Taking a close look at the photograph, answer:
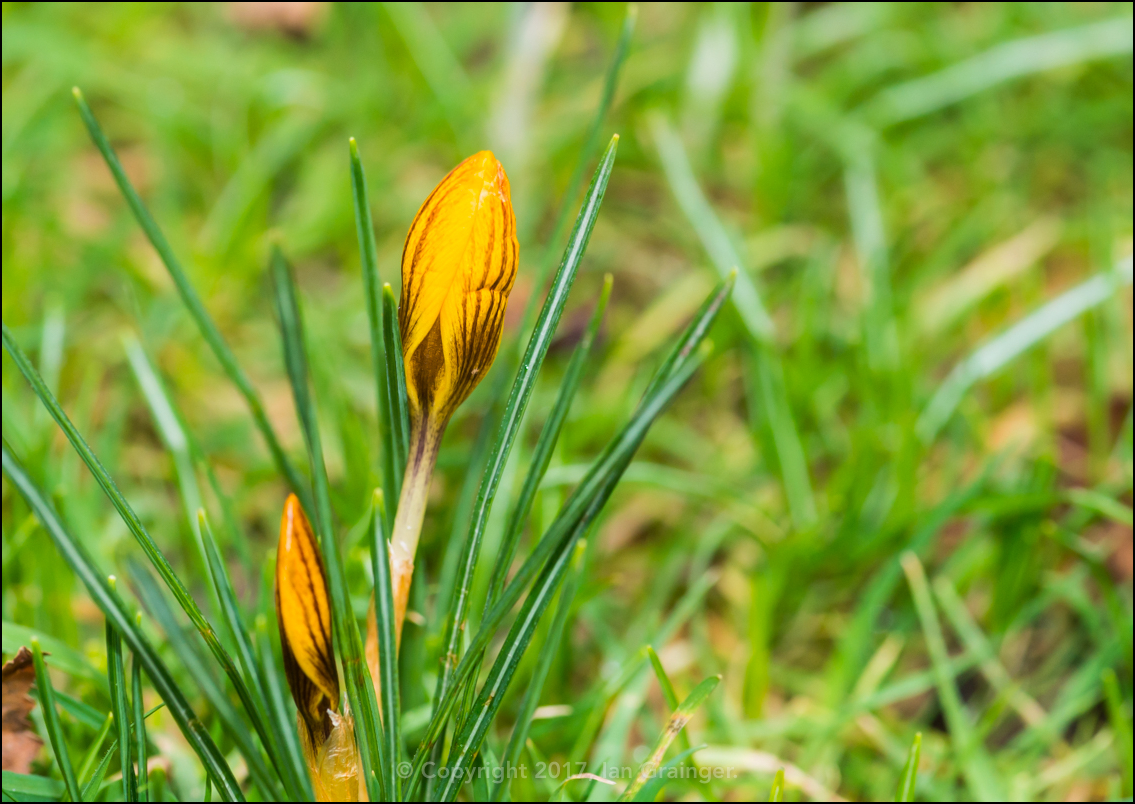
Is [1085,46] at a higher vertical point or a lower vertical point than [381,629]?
higher

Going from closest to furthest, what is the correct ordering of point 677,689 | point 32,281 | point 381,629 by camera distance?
point 381,629, point 677,689, point 32,281

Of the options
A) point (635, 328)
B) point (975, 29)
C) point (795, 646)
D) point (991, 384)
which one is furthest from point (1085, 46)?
point (795, 646)

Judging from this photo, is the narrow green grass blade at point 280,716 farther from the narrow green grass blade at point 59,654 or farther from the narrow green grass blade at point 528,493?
the narrow green grass blade at point 59,654

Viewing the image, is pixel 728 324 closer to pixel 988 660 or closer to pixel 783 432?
pixel 783 432

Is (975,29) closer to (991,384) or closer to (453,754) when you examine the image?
(991,384)

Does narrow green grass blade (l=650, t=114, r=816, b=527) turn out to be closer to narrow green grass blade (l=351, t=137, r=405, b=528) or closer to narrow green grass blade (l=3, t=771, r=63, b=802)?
narrow green grass blade (l=351, t=137, r=405, b=528)
